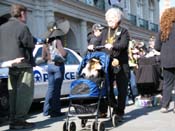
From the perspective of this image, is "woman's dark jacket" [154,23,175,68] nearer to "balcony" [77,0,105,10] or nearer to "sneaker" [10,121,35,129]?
"sneaker" [10,121,35,129]

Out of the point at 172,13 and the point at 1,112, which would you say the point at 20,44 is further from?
the point at 172,13

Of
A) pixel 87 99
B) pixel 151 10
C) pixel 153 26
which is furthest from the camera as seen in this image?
pixel 151 10

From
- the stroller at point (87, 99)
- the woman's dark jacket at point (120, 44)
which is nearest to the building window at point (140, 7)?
the woman's dark jacket at point (120, 44)

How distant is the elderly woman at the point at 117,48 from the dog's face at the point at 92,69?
14.8 inches

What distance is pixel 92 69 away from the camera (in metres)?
7.49

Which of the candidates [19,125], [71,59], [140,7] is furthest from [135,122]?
[140,7]

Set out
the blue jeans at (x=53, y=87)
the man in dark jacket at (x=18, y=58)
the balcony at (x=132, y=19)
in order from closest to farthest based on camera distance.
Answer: the man in dark jacket at (x=18, y=58) → the blue jeans at (x=53, y=87) → the balcony at (x=132, y=19)

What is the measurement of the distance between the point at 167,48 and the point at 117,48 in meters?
1.74

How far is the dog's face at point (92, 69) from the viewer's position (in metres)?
7.43

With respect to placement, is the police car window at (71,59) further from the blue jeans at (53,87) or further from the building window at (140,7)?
the building window at (140,7)

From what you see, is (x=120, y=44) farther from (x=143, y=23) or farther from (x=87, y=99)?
(x=143, y=23)

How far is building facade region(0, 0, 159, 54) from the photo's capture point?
2519 cm

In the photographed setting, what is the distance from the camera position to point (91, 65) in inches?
297

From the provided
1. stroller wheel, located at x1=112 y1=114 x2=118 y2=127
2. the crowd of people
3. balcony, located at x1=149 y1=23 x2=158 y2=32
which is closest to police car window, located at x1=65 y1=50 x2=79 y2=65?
the crowd of people
